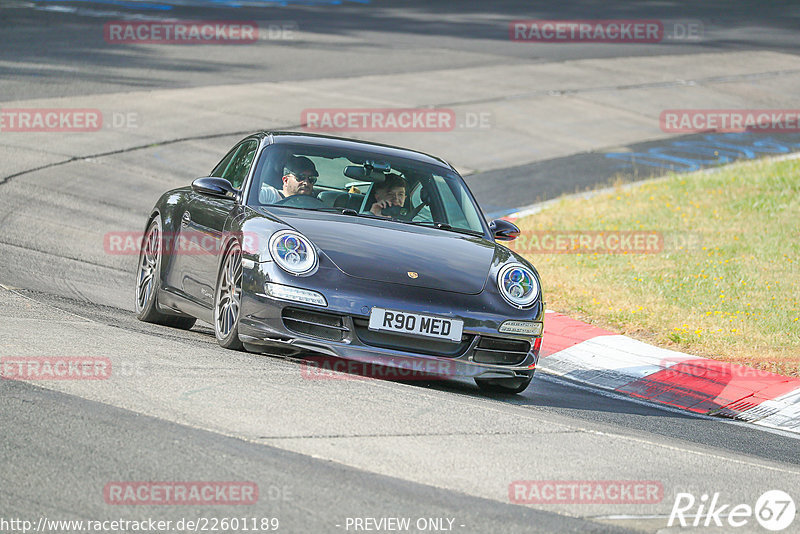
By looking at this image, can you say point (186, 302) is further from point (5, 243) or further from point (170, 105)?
point (170, 105)

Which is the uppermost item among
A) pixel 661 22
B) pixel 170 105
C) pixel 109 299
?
pixel 661 22

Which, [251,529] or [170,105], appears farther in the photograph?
[170,105]

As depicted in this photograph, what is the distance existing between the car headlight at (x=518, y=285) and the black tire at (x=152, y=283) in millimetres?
2620

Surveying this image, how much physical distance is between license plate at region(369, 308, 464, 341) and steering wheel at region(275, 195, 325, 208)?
1.32 metres

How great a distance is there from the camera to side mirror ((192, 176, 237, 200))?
759cm

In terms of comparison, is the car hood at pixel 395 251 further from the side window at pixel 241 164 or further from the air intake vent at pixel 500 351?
the side window at pixel 241 164

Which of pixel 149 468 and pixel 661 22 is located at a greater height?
pixel 661 22

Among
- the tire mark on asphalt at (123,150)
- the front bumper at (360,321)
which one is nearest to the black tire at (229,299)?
the front bumper at (360,321)

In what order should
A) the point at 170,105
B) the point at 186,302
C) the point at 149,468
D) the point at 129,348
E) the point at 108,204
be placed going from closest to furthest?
the point at 149,468
the point at 129,348
the point at 186,302
the point at 108,204
the point at 170,105

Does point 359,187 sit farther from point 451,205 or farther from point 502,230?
point 502,230

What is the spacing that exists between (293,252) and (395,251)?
0.63 meters

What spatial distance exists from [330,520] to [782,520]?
6.28 ft

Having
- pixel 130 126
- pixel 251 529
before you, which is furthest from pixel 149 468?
pixel 130 126

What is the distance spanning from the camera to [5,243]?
421 inches
